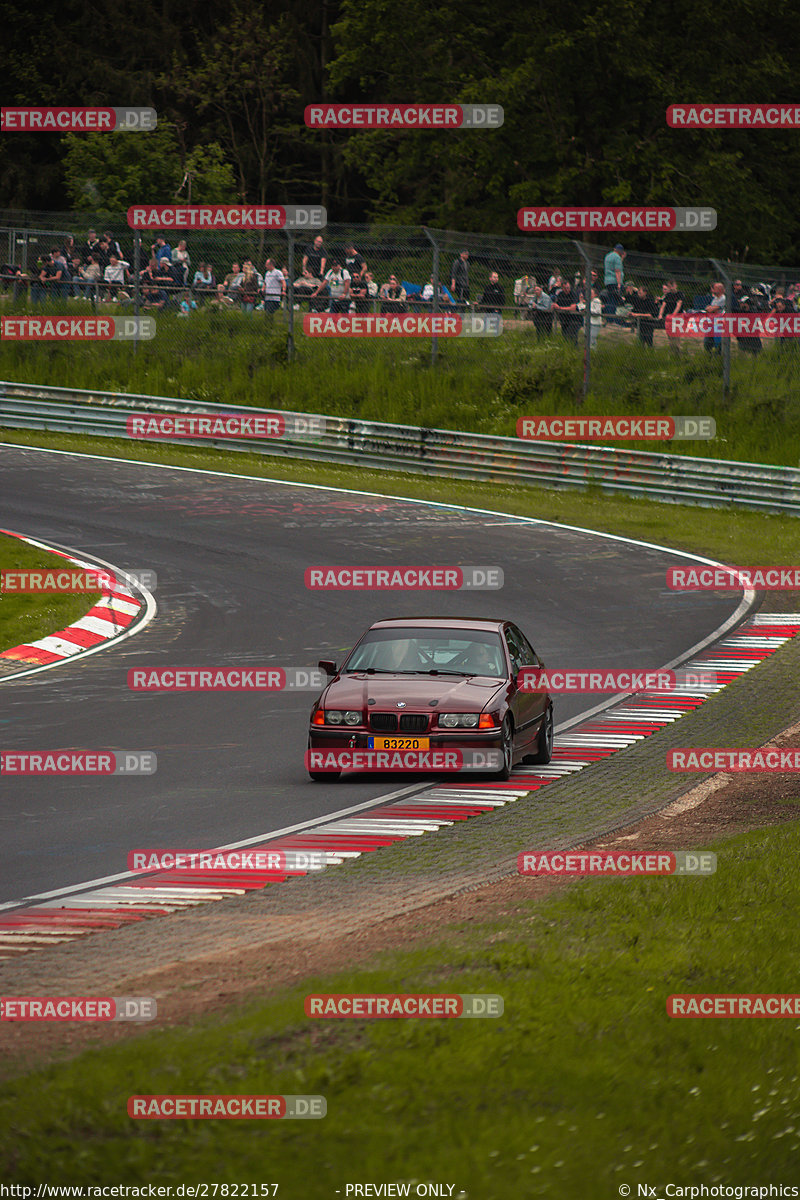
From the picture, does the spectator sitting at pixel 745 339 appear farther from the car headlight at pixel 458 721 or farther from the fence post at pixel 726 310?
the car headlight at pixel 458 721


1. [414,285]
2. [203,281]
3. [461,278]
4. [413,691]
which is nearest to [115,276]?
[203,281]

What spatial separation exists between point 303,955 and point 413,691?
220 inches

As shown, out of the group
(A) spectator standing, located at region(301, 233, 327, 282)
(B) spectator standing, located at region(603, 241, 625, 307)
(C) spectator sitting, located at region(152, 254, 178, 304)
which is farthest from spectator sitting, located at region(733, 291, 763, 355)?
(C) spectator sitting, located at region(152, 254, 178, 304)

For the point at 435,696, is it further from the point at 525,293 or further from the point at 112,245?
the point at 112,245

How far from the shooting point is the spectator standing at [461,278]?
33156 millimetres

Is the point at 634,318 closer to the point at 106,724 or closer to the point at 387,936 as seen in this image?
the point at 106,724

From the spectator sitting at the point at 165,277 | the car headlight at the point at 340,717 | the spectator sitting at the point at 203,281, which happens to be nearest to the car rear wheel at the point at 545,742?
the car headlight at the point at 340,717

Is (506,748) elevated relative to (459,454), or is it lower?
lower

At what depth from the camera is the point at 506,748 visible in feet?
43.4

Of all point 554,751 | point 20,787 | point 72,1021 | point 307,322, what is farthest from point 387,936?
point 307,322

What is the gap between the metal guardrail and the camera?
99.1 feet

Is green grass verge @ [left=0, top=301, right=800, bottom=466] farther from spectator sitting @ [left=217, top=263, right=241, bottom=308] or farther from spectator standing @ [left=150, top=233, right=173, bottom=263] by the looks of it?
spectator standing @ [left=150, top=233, right=173, bottom=263]

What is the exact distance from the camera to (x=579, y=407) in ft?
112

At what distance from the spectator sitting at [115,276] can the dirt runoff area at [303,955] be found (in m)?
27.5
